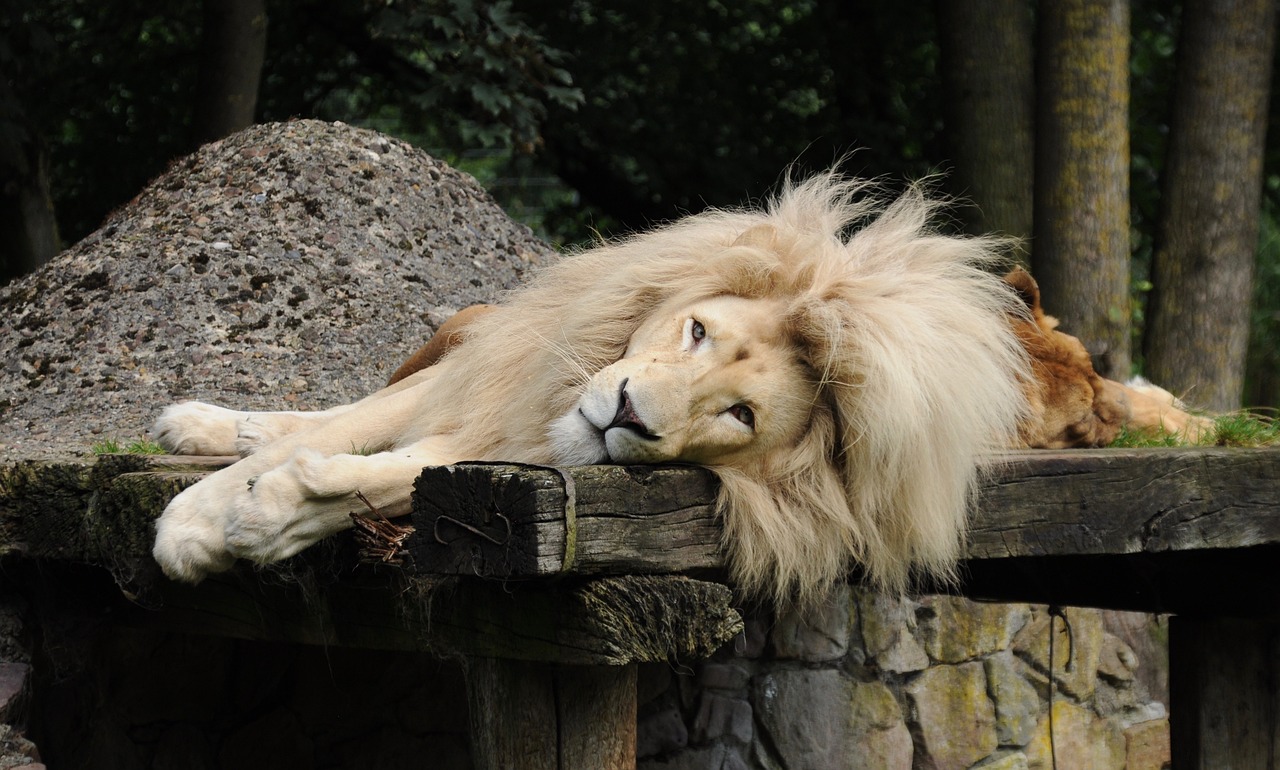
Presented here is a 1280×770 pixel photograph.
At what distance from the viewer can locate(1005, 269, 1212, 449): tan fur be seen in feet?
10.9

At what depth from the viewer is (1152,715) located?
4621mm

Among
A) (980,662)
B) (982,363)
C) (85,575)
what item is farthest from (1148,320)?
(85,575)

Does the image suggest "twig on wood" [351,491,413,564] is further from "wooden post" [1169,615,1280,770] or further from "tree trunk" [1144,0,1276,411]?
"tree trunk" [1144,0,1276,411]

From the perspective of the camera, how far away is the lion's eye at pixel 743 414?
2422 millimetres

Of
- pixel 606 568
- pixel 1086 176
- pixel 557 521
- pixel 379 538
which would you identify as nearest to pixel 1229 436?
pixel 606 568

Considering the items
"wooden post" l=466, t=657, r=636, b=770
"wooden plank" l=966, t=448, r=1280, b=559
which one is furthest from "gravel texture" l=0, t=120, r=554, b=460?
"wooden plank" l=966, t=448, r=1280, b=559

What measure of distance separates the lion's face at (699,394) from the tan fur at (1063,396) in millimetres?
989

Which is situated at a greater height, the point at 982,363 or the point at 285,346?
the point at 285,346

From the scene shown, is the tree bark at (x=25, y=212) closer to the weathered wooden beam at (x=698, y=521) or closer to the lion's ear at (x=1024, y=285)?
the weathered wooden beam at (x=698, y=521)

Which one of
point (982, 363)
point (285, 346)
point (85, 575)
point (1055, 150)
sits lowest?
point (85, 575)

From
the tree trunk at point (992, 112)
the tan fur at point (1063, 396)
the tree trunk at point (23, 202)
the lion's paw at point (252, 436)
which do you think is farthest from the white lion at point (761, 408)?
the tree trunk at point (23, 202)

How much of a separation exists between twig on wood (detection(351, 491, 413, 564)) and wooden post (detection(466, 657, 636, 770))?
29 cm

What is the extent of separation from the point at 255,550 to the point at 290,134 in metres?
3.83

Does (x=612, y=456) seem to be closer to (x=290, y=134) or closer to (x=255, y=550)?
(x=255, y=550)
